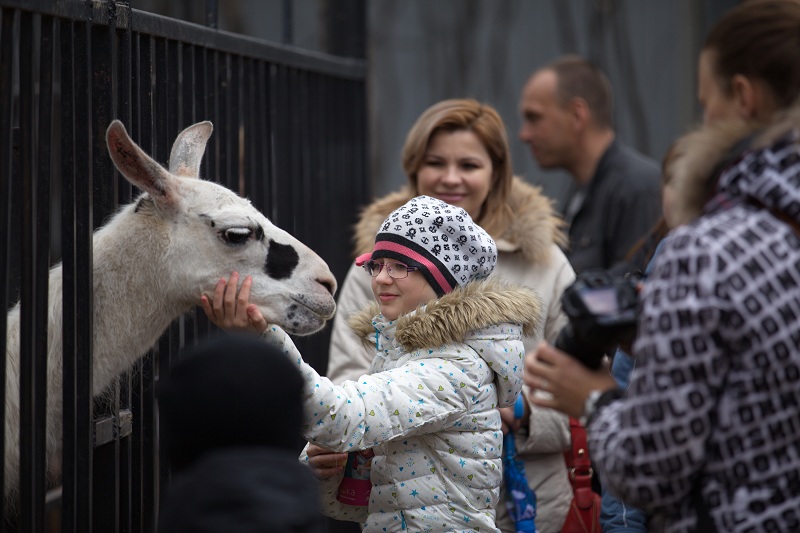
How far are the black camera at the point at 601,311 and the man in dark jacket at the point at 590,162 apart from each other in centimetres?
326

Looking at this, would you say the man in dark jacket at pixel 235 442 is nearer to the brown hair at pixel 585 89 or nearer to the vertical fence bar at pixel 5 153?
the vertical fence bar at pixel 5 153

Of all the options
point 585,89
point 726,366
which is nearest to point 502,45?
point 585,89

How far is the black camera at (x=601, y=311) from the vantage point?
190 cm

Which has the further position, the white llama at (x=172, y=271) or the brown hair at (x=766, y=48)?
the white llama at (x=172, y=271)

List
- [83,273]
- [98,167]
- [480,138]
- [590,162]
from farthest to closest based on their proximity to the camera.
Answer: [590,162], [480,138], [98,167], [83,273]

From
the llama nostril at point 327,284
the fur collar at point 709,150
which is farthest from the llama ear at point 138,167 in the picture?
the fur collar at point 709,150

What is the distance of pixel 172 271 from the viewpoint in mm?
3082

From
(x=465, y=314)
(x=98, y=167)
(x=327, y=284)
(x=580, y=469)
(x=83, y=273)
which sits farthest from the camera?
(x=580, y=469)

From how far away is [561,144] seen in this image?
5.96 meters

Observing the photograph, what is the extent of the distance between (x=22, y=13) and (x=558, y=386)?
1.69 meters

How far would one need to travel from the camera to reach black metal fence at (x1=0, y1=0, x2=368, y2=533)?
2.67 metres

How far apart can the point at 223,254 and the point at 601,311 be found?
58.8 inches

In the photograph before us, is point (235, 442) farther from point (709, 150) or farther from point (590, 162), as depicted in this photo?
point (590, 162)

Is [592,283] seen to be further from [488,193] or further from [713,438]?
[488,193]
